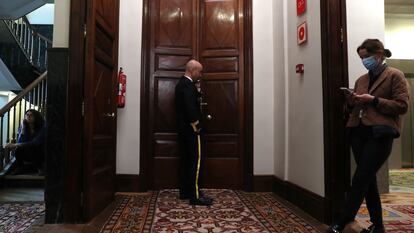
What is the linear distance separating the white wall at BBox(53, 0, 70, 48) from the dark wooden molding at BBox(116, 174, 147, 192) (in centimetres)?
169

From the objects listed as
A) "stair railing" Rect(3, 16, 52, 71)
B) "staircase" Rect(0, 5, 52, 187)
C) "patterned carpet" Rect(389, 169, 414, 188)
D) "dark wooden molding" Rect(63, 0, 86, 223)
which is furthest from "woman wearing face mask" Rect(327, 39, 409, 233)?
"stair railing" Rect(3, 16, 52, 71)

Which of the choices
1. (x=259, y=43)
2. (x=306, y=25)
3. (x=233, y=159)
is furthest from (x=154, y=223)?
(x=259, y=43)

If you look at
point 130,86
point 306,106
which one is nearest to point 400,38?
point 306,106

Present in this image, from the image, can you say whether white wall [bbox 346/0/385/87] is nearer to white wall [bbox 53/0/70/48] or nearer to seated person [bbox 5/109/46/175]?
white wall [bbox 53/0/70/48]

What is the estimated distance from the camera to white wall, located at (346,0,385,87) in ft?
10.9

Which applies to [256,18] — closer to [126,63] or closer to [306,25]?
[306,25]

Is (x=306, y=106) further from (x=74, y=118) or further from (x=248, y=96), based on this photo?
(x=74, y=118)

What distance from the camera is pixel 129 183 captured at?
3701mm

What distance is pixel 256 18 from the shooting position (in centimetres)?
390

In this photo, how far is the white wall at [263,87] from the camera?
12.6 ft

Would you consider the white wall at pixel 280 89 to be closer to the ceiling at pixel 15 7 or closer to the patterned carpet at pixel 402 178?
the patterned carpet at pixel 402 178

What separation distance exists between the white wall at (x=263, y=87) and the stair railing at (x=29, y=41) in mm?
4824

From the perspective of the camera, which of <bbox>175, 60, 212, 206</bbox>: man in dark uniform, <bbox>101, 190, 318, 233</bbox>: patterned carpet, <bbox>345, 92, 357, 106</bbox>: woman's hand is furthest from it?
<bbox>175, 60, 212, 206</bbox>: man in dark uniform

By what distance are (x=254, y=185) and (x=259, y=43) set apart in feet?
5.47
